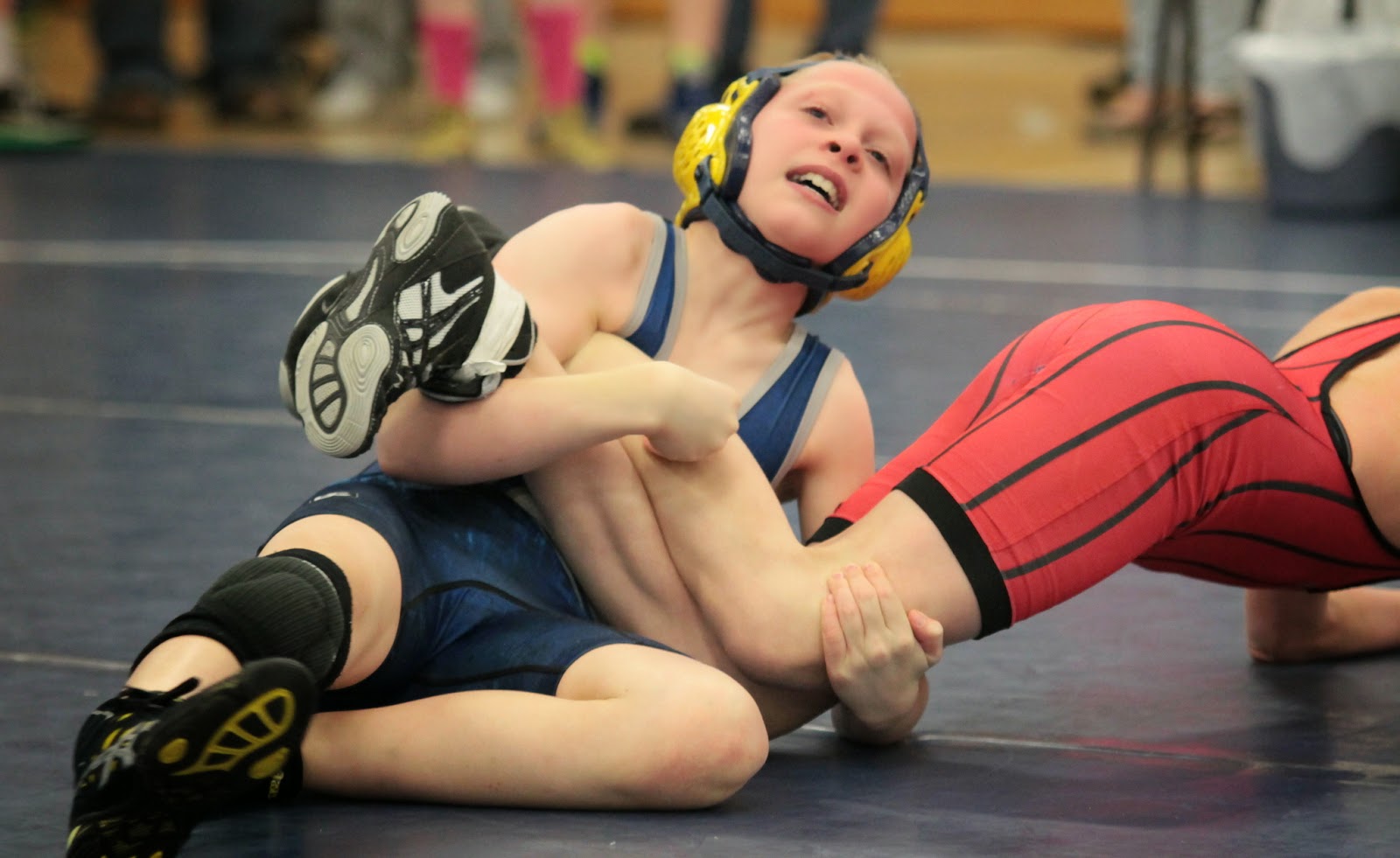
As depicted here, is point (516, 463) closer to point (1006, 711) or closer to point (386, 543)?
point (386, 543)

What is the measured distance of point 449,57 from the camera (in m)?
6.11

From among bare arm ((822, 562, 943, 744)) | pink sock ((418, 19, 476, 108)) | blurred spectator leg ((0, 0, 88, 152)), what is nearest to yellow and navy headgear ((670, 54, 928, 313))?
bare arm ((822, 562, 943, 744))

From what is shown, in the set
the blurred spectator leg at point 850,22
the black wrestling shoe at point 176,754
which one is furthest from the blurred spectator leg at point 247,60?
the black wrestling shoe at point 176,754

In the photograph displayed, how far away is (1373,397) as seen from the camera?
167 centimetres

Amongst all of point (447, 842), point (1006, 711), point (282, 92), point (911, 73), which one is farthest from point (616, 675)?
point (911, 73)

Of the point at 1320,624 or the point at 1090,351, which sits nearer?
the point at 1090,351

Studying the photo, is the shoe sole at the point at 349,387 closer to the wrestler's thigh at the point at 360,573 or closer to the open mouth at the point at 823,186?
the wrestler's thigh at the point at 360,573

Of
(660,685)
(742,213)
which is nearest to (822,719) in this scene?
(660,685)

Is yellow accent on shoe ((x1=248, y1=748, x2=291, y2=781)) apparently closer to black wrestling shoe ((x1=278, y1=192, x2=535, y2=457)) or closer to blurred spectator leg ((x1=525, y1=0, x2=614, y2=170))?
black wrestling shoe ((x1=278, y1=192, x2=535, y2=457))

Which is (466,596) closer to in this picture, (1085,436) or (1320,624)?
(1085,436)

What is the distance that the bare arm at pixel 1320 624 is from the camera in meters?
1.90

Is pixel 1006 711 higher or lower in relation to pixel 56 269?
higher

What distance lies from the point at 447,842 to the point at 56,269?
3037mm

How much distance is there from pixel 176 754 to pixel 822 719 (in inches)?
29.5
